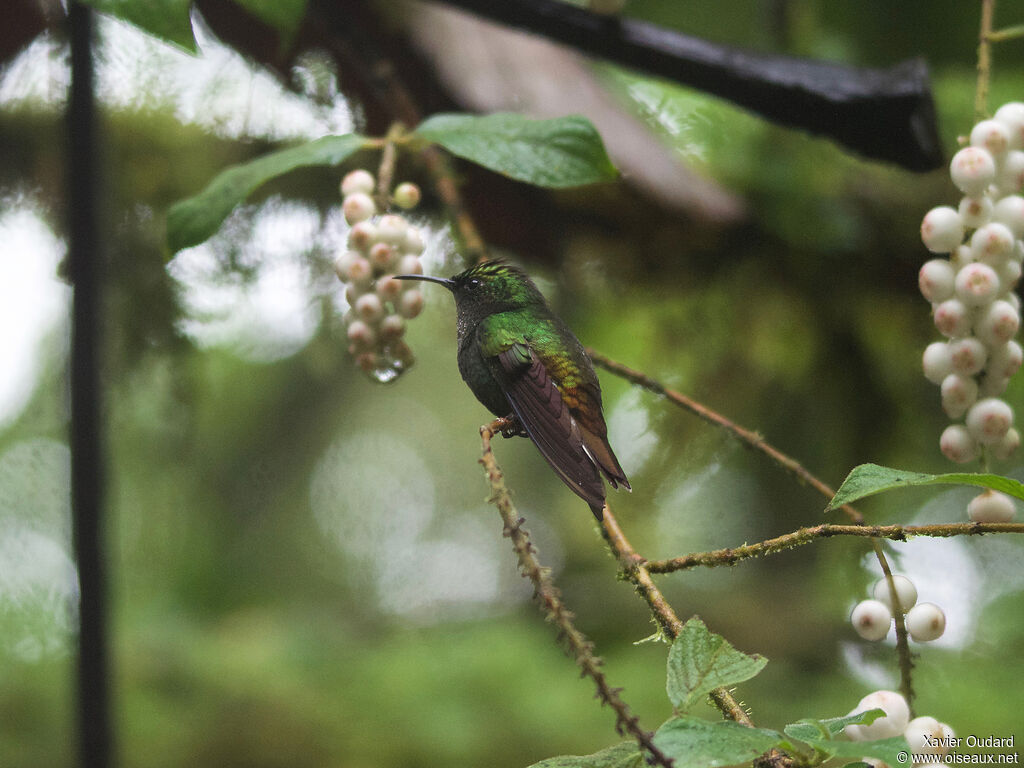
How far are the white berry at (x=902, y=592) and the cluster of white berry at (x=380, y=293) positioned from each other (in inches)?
10.4

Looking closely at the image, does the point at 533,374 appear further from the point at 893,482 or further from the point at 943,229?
the point at 943,229

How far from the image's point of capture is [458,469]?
8.66 feet

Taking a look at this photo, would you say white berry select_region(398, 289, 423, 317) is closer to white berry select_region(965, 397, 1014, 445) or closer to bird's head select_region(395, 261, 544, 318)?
bird's head select_region(395, 261, 544, 318)

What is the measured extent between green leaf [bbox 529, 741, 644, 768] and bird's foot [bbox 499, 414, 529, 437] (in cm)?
12

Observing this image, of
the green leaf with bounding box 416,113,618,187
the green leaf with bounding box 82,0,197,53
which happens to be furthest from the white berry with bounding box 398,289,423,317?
the green leaf with bounding box 82,0,197,53

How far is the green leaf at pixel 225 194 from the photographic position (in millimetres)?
512

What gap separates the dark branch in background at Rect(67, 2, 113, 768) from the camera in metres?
0.44

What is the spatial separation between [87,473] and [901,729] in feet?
1.44

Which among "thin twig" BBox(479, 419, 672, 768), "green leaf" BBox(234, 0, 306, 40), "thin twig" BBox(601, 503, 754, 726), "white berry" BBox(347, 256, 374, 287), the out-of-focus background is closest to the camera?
"thin twig" BBox(479, 419, 672, 768)

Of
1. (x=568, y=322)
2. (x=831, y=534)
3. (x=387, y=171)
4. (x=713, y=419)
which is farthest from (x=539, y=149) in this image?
(x=568, y=322)

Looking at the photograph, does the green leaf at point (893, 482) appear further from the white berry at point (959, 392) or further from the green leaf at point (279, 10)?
the green leaf at point (279, 10)

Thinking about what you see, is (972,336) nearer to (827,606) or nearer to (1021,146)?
(1021,146)

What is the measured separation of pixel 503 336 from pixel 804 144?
2.53 ft

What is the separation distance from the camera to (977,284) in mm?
431
